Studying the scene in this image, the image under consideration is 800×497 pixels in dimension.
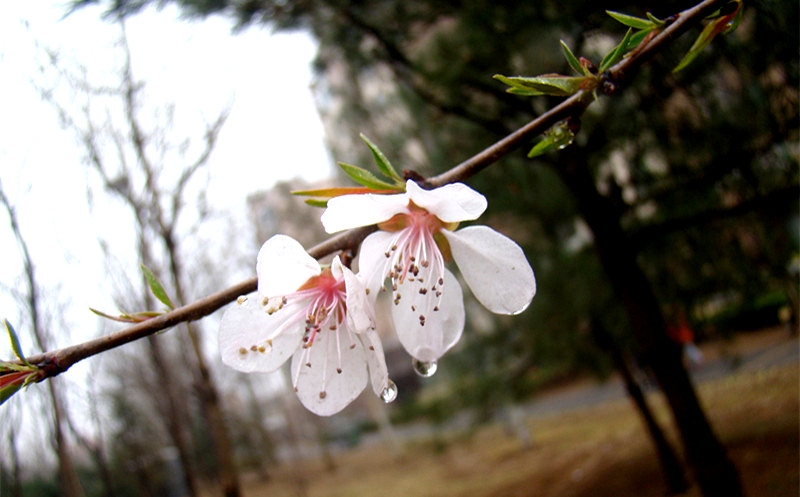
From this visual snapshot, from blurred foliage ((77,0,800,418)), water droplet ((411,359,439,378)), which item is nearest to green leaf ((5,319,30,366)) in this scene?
water droplet ((411,359,439,378))

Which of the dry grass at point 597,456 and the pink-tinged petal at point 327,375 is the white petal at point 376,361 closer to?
the pink-tinged petal at point 327,375

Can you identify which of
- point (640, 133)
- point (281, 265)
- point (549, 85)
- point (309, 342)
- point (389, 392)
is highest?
point (640, 133)

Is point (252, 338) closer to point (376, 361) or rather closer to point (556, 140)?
point (376, 361)

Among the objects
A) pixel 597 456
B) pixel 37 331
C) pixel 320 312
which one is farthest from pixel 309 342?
pixel 597 456

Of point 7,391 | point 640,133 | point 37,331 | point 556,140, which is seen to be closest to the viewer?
point 7,391

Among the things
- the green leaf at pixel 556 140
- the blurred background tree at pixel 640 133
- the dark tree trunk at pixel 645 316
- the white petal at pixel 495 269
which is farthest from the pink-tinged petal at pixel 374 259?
the dark tree trunk at pixel 645 316

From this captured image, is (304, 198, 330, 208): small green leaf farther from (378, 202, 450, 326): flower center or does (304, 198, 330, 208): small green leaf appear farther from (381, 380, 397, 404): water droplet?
(381, 380, 397, 404): water droplet

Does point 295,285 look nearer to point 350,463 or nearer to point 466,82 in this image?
point 466,82

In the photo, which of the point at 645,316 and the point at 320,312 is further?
the point at 645,316
